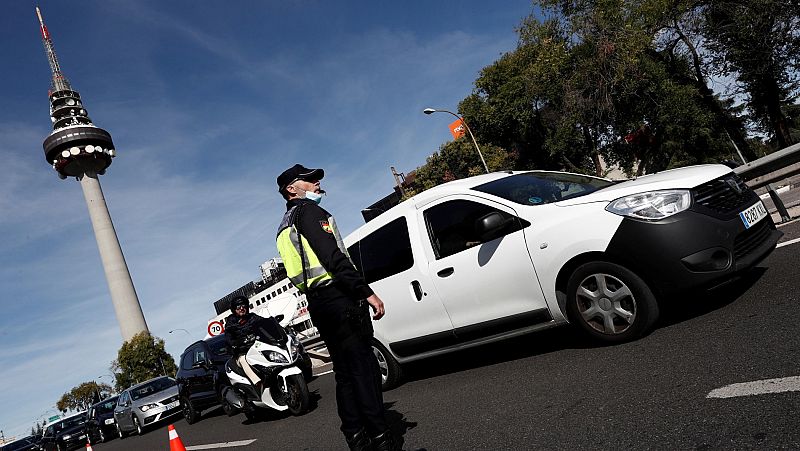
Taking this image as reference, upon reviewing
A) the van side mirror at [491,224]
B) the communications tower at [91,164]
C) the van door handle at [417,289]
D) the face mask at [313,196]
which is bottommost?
the van door handle at [417,289]

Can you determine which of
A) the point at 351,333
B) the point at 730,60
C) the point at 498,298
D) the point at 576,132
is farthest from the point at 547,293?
the point at 576,132

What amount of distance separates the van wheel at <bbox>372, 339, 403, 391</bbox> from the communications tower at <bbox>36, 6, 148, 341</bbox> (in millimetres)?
63837

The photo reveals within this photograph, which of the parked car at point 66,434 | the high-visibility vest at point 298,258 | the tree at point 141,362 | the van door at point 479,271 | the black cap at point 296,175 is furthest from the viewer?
the tree at point 141,362

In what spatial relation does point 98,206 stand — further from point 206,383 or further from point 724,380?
point 724,380

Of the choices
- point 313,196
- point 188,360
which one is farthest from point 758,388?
point 188,360

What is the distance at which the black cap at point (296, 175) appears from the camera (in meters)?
3.87

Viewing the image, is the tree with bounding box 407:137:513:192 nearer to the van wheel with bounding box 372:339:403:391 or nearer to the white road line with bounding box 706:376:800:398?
the van wheel with bounding box 372:339:403:391

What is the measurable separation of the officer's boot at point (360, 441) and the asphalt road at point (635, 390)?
2.12 ft

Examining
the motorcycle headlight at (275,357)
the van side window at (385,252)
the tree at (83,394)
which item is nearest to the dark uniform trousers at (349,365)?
the van side window at (385,252)

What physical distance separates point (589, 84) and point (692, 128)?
19.3 ft

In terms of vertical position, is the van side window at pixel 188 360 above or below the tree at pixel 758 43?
below

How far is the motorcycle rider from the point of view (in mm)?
7730

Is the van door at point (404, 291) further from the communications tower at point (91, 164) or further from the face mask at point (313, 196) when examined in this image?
the communications tower at point (91, 164)

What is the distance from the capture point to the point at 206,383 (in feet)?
40.0
